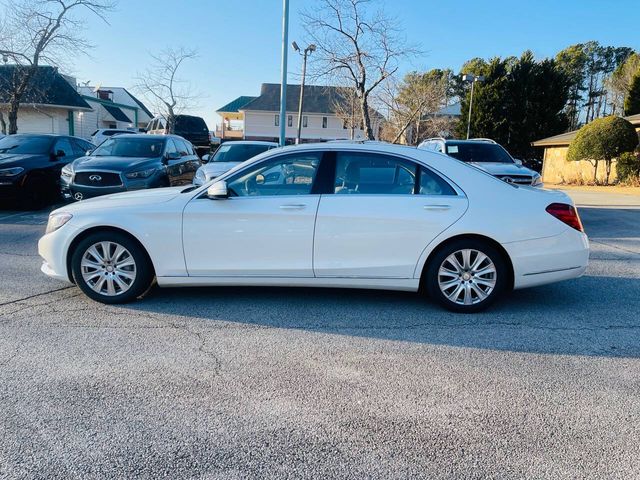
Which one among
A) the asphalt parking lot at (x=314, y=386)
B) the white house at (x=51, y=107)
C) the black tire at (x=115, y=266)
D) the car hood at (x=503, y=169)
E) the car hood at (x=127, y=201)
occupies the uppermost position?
the white house at (x=51, y=107)

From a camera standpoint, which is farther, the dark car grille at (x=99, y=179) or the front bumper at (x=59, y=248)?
Result: the dark car grille at (x=99, y=179)

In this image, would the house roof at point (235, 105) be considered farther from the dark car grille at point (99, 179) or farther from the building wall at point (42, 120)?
the dark car grille at point (99, 179)

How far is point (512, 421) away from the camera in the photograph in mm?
2934

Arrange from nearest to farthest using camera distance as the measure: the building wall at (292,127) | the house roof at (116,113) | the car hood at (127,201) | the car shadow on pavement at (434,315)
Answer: the car shadow on pavement at (434,315) → the car hood at (127,201) → the house roof at (116,113) → the building wall at (292,127)

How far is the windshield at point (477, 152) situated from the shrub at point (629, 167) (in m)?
11.7

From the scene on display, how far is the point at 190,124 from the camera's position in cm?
2870

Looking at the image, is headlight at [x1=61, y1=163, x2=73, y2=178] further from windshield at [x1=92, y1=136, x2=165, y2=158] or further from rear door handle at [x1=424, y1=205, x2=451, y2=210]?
rear door handle at [x1=424, y1=205, x2=451, y2=210]

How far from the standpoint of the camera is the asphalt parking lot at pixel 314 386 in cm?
255

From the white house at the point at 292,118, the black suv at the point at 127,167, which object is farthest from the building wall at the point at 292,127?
the black suv at the point at 127,167

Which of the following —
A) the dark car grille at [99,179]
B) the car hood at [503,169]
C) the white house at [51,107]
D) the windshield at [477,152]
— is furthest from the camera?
the white house at [51,107]

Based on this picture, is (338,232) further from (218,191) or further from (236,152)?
(236,152)

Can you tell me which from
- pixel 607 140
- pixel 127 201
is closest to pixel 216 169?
pixel 127 201

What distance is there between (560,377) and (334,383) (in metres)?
1.62

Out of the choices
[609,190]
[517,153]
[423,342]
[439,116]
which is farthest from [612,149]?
[439,116]
